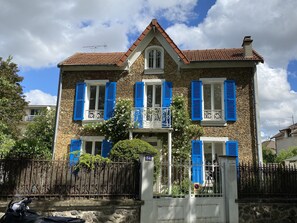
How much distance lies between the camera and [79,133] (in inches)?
593

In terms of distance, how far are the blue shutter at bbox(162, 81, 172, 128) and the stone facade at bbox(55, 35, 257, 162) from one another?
1.08ft

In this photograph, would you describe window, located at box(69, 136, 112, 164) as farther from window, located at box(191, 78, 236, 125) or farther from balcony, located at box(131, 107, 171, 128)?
window, located at box(191, 78, 236, 125)

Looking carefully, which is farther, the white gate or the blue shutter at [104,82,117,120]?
the blue shutter at [104,82,117,120]

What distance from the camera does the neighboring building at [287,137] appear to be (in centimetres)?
3453

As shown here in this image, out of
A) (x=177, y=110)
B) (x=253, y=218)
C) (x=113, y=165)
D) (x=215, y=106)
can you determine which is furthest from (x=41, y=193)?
(x=215, y=106)

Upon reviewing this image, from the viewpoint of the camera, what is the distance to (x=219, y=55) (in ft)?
52.0

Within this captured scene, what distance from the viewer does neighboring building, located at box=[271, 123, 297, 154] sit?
113ft

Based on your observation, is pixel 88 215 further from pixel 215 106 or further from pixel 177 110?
pixel 215 106

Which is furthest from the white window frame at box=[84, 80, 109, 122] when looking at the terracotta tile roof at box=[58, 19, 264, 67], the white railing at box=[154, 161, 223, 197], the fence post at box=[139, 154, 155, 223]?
the fence post at box=[139, 154, 155, 223]

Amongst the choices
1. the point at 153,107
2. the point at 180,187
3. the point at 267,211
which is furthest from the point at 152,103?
the point at 267,211

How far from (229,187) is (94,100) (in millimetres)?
9281

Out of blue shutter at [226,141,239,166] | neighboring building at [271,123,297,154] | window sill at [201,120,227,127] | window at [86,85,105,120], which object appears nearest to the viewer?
blue shutter at [226,141,239,166]

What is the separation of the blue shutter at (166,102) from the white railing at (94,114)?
3.44 m

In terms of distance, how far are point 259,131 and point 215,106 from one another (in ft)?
8.35
